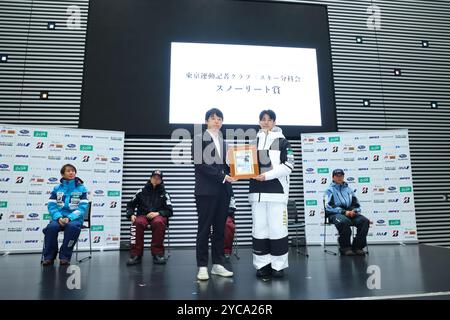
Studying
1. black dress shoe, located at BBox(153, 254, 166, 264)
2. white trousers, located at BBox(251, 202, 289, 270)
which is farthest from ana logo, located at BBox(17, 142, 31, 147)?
white trousers, located at BBox(251, 202, 289, 270)

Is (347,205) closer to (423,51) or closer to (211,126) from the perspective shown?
(211,126)

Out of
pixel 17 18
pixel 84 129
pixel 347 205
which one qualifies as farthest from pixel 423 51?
pixel 17 18

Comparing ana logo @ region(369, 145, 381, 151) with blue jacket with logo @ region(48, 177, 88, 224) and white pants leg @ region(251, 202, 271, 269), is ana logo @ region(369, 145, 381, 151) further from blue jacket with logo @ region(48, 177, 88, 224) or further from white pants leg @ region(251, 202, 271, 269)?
blue jacket with logo @ region(48, 177, 88, 224)

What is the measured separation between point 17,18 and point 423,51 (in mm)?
9445

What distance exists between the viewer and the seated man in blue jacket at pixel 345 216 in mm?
4473

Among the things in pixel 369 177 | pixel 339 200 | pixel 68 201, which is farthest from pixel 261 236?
pixel 369 177

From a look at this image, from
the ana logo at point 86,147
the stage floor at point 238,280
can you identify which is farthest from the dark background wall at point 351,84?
the stage floor at point 238,280

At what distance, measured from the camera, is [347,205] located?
187 inches

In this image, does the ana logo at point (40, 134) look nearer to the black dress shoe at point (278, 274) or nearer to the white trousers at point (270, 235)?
the white trousers at point (270, 235)

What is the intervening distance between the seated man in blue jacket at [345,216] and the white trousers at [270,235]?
→ 1908 mm

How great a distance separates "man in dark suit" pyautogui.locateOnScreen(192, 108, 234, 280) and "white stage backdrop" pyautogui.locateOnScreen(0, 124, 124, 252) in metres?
2.82

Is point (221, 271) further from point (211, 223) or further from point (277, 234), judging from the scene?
point (277, 234)

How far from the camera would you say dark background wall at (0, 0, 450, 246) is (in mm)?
5641
